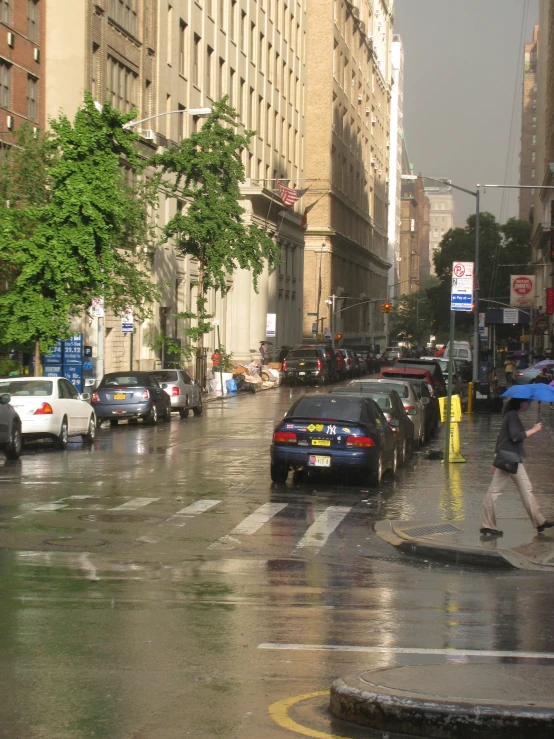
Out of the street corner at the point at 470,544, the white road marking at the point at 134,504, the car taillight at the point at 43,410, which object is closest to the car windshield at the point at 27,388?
the car taillight at the point at 43,410

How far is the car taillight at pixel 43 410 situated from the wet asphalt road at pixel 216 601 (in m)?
4.71

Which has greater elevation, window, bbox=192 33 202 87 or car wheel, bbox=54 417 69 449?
window, bbox=192 33 202 87

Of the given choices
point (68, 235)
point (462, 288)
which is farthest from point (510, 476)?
point (68, 235)

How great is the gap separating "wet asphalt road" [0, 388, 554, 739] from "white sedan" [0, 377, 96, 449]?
4.70 meters

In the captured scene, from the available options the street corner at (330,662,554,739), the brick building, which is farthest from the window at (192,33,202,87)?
the street corner at (330,662,554,739)

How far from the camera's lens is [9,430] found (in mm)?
20828

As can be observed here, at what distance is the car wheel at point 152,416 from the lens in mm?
32250

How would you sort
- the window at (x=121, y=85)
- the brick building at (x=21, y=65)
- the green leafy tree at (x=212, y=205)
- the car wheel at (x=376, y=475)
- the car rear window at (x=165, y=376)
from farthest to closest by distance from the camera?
the green leafy tree at (x=212, y=205) → the window at (x=121, y=85) → the brick building at (x=21, y=65) → the car rear window at (x=165, y=376) → the car wheel at (x=376, y=475)

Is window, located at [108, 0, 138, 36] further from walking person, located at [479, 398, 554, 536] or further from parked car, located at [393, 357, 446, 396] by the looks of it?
walking person, located at [479, 398, 554, 536]

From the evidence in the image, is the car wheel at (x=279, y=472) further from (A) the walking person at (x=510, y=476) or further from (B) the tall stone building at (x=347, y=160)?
(B) the tall stone building at (x=347, y=160)

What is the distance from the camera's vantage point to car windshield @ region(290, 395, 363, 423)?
18.0 meters

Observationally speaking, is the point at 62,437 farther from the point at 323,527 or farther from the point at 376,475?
the point at 323,527

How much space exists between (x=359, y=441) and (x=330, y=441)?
1.53ft

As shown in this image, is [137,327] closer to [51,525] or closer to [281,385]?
[281,385]
